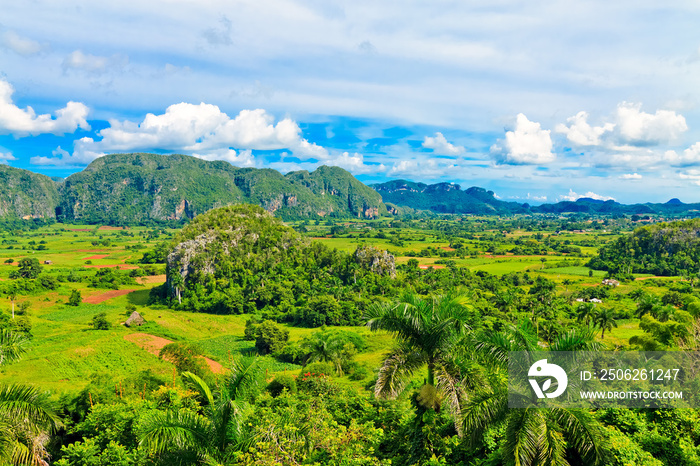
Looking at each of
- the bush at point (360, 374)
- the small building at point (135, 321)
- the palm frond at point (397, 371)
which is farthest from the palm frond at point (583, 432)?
the small building at point (135, 321)

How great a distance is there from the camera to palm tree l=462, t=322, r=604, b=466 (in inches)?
322

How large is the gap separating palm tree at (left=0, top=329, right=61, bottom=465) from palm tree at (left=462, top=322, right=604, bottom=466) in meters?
11.4

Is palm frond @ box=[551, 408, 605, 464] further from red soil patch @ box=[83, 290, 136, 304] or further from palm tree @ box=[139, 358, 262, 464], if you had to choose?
red soil patch @ box=[83, 290, 136, 304]

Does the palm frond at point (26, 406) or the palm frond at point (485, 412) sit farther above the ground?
the palm frond at point (485, 412)

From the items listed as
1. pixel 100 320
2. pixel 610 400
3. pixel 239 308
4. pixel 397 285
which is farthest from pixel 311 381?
pixel 397 285

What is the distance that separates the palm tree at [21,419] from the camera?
10.3m

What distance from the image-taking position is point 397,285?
67.2m

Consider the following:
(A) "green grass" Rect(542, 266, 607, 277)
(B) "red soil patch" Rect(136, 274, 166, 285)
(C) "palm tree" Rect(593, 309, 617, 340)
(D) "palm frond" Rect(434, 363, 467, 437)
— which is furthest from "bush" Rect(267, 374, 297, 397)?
(A) "green grass" Rect(542, 266, 607, 277)

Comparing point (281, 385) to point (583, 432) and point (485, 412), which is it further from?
point (583, 432)

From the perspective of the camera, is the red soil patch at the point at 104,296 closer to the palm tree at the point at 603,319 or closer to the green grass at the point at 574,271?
the palm tree at the point at 603,319

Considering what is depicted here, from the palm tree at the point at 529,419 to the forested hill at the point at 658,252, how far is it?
8735 cm

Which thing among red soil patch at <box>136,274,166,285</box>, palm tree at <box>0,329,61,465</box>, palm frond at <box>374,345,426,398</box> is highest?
palm frond at <box>374,345,426,398</box>

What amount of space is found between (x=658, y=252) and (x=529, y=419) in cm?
10559

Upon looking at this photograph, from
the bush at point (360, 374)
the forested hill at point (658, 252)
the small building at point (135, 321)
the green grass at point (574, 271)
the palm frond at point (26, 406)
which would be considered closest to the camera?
the palm frond at point (26, 406)
